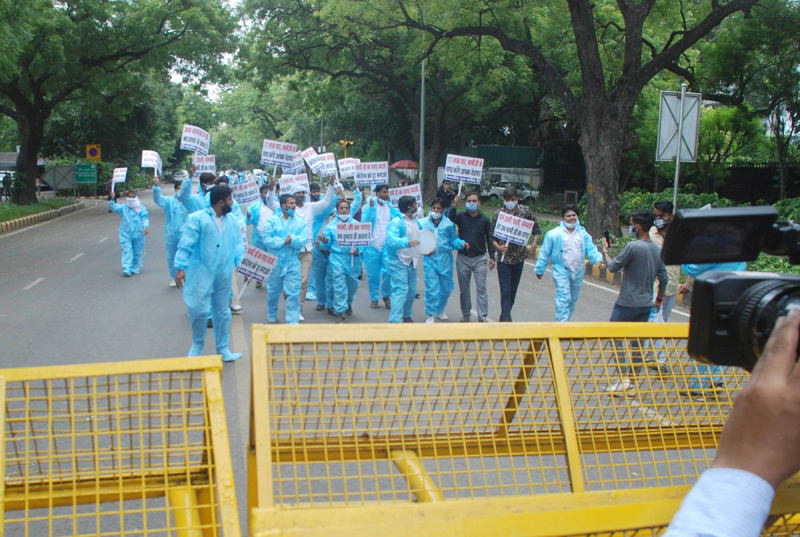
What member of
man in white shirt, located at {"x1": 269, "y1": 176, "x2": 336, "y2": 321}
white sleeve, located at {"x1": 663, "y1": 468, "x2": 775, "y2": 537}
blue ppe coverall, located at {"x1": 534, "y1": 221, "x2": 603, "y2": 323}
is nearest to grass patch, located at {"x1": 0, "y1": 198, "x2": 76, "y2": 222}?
man in white shirt, located at {"x1": 269, "y1": 176, "x2": 336, "y2": 321}

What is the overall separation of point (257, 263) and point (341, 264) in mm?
1416

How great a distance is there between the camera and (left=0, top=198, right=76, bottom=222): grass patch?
75.0ft

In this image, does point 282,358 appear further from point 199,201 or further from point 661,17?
point 661,17

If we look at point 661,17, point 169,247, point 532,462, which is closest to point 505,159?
point 661,17

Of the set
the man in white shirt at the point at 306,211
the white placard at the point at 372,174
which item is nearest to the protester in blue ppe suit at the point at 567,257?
the man in white shirt at the point at 306,211

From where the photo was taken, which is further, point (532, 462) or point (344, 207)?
point (344, 207)

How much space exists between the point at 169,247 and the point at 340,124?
86.9 ft

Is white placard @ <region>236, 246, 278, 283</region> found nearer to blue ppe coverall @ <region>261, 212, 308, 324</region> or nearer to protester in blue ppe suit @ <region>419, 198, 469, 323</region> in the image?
blue ppe coverall @ <region>261, 212, 308, 324</region>

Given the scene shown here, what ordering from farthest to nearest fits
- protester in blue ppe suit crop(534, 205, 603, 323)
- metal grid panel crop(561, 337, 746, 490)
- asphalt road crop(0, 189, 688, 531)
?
protester in blue ppe suit crop(534, 205, 603, 323) → asphalt road crop(0, 189, 688, 531) → metal grid panel crop(561, 337, 746, 490)

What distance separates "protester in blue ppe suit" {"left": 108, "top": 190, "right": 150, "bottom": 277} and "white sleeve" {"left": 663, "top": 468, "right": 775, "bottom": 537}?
13077 millimetres

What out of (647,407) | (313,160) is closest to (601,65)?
(313,160)

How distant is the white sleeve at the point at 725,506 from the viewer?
96 centimetres

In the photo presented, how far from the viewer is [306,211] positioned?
34.4ft

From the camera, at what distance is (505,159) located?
3594 centimetres
